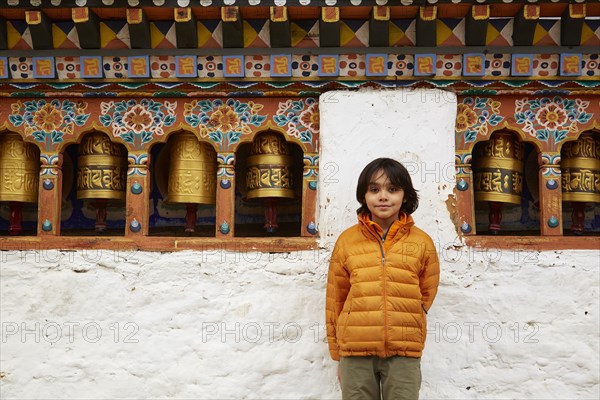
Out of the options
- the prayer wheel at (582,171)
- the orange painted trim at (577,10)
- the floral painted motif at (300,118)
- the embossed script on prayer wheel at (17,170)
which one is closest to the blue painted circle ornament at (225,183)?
the floral painted motif at (300,118)

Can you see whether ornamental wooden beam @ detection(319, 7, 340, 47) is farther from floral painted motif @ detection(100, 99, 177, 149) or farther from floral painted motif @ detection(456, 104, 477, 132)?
floral painted motif @ detection(100, 99, 177, 149)

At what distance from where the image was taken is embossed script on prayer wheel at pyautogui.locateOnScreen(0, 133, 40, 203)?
332 cm

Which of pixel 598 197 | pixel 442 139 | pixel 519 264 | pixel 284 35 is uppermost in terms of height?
pixel 284 35

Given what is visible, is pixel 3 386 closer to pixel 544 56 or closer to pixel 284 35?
pixel 284 35

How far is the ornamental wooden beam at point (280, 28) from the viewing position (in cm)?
304

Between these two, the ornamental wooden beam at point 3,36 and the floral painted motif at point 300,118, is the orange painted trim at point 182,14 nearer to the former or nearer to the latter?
the floral painted motif at point 300,118

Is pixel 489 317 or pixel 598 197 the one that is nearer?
pixel 489 317

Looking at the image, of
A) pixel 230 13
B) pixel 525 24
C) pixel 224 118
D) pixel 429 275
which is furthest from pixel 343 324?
pixel 525 24

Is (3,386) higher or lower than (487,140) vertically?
lower

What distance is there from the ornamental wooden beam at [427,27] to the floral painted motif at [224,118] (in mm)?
779

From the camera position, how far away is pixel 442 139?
3.14m

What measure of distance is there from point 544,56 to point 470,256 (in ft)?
3.11

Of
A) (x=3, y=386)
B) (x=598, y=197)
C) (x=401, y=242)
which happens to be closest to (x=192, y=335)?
(x=3, y=386)

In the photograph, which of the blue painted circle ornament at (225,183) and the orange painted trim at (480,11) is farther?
the blue painted circle ornament at (225,183)
